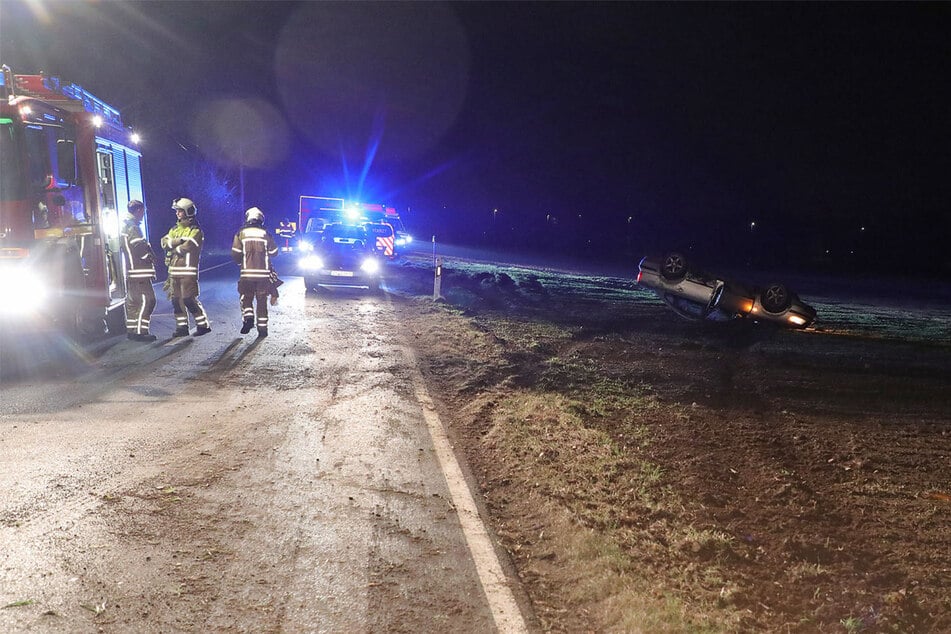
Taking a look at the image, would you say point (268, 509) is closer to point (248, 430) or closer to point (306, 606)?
point (306, 606)

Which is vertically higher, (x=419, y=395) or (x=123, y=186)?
(x=123, y=186)

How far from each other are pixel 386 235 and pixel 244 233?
16.1 m

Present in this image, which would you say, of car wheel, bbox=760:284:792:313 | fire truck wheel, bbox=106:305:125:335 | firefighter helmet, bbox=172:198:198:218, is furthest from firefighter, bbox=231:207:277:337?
Result: car wheel, bbox=760:284:792:313

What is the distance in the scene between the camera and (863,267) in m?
47.6

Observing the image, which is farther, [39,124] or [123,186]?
[123,186]

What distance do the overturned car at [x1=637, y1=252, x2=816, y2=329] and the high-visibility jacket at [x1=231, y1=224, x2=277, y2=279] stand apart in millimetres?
7674

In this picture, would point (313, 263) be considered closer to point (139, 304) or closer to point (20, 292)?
point (139, 304)

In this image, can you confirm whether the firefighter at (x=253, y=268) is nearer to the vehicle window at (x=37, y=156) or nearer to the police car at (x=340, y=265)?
the vehicle window at (x=37, y=156)

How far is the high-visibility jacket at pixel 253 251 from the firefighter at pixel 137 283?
53.3 inches

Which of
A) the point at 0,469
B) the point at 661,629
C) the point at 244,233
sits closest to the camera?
the point at 661,629

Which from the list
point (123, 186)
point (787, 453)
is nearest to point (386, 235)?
point (123, 186)

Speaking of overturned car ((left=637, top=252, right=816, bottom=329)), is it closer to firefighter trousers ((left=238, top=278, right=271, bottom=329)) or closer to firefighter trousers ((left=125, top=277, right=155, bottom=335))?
firefighter trousers ((left=238, top=278, right=271, bottom=329))

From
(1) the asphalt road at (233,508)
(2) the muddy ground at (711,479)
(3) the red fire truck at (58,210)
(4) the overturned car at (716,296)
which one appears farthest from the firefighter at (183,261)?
(4) the overturned car at (716,296)

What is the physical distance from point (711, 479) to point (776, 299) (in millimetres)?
8481
